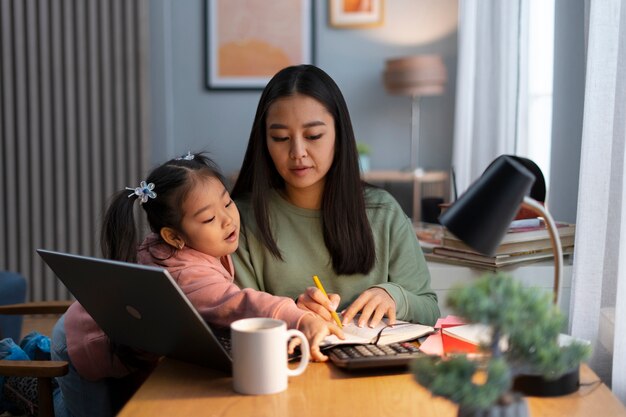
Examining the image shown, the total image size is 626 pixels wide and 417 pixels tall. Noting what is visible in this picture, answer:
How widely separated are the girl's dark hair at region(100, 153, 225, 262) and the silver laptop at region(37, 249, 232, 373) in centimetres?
16

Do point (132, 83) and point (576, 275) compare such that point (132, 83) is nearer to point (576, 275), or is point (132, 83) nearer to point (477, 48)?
point (477, 48)

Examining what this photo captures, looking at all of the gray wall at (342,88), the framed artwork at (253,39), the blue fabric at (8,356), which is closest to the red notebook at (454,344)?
the blue fabric at (8,356)

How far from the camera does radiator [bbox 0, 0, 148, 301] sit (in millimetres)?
4305

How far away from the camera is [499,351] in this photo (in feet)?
2.23

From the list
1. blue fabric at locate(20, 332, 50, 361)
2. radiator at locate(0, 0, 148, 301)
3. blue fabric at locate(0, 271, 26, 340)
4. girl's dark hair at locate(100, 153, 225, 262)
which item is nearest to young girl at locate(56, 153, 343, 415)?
Answer: girl's dark hair at locate(100, 153, 225, 262)

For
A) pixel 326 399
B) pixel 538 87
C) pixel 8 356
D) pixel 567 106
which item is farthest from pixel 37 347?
pixel 538 87

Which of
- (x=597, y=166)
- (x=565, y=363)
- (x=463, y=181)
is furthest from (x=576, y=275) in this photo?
(x=463, y=181)

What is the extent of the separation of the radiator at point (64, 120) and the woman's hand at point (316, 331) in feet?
10.9

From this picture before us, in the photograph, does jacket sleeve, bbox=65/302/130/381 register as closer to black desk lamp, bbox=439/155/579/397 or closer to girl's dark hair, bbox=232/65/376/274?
girl's dark hair, bbox=232/65/376/274

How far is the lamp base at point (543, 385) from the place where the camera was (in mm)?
936

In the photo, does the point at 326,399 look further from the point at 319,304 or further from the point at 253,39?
the point at 253,39

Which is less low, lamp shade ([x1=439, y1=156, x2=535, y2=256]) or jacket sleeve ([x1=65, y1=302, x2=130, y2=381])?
lamp shade ([x1=439, y1=156, x2=535, y2=256])

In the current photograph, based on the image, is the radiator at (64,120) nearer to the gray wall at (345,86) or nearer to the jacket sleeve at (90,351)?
the gray wall at (345,86)

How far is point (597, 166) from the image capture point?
54.7 inches
